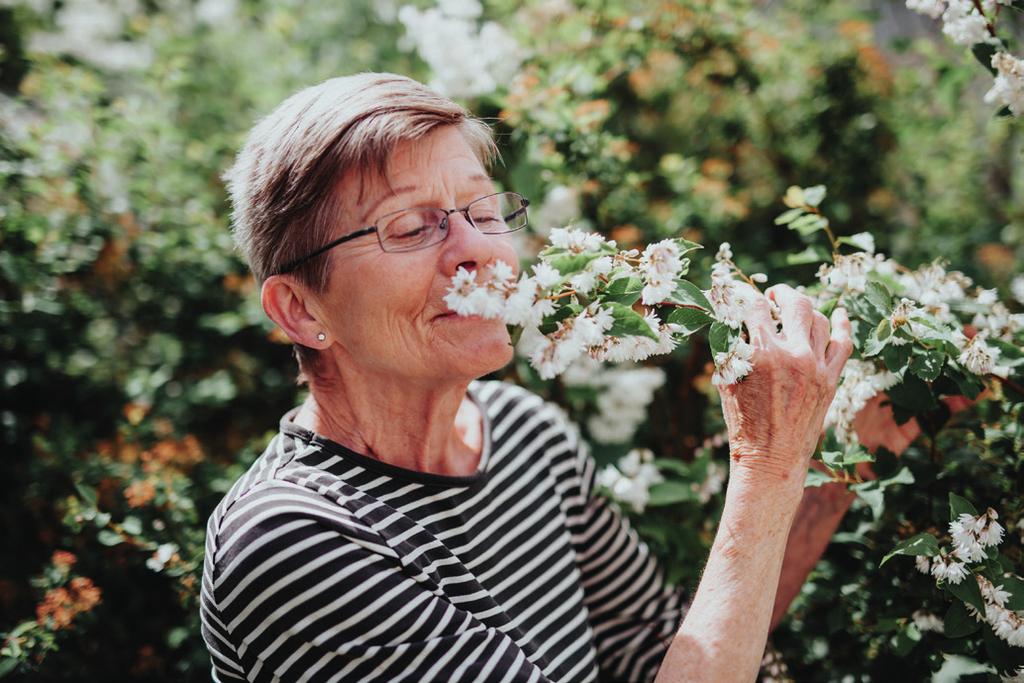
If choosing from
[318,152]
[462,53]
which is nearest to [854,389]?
[318,152]

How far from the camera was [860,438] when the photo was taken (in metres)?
1.76

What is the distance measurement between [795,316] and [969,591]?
0.57 metres

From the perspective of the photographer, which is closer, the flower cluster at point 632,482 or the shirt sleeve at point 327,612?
the shirt sleeve at point 327,612

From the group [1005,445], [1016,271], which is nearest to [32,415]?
[1005,445]

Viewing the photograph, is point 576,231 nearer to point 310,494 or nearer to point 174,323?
point 310,494

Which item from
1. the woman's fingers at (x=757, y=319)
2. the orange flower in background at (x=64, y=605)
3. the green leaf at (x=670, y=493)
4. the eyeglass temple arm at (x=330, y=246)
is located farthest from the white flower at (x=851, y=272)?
the orange flower in background at (x=64, y=605)

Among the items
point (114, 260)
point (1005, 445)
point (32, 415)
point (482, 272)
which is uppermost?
point (1005, 445)

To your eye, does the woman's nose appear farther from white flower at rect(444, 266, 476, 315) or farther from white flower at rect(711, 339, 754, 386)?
white flower at rect(711, 339, 754, 386)

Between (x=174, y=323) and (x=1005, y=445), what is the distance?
288 centimetres

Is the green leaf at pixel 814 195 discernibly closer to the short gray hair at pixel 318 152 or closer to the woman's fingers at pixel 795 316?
the woman's fingers at pixel 795 316

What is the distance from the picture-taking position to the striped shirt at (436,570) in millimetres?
1292

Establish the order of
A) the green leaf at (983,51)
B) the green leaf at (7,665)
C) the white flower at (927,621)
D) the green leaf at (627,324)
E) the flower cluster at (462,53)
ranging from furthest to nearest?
1. the flower cluster at (462,53)
2. the green leaf at (7,665)
3. the white flower at (927,621)
4. the green leaf at (983,51)
5. the green leaf at (627,324)

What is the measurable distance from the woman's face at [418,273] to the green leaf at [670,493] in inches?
30.9

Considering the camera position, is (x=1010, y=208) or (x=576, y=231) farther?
(x=1010, y=208)
